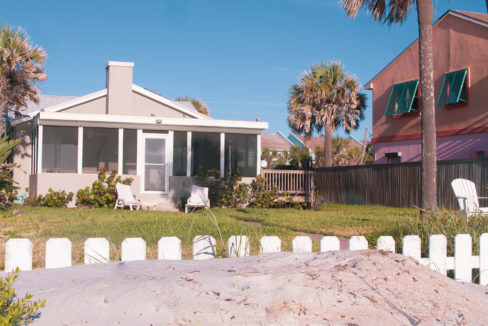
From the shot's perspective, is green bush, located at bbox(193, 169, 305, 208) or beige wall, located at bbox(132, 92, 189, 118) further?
beige wall, located at bbox(132, 92, 189, 118)

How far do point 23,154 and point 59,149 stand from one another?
9.53 ft

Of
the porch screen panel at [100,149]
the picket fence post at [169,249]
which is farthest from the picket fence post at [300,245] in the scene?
the porch screen panel at [100,149]

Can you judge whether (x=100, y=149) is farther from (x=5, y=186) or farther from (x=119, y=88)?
(x=5, y=186)

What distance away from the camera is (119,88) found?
18547 mm

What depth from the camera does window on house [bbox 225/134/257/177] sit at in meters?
17.3

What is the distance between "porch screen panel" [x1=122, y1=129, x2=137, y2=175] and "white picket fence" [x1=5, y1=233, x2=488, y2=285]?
43.1 ft

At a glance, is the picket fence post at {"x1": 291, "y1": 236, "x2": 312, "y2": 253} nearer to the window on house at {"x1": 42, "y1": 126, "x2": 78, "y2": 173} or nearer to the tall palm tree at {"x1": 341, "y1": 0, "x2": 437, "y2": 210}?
the tall palm tree at {"x1": 341, "y1": 0, "x2": 437, "y2": 210}

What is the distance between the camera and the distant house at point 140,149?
1622 centimetres

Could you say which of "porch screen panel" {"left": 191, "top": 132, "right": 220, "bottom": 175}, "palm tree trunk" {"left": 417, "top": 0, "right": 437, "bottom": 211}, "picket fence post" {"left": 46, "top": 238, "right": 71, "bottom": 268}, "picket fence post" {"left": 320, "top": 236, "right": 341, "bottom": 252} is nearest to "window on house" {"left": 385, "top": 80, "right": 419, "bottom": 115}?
"porch screen panel" {"left": 191, "top": 132, "right": 220, "bottom": 175}

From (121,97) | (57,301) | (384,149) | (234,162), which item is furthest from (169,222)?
(384,149)

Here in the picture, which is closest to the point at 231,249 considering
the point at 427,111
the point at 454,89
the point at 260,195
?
the point at 427,111

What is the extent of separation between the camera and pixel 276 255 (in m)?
3.67

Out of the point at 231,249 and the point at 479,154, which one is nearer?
the point at 231,249

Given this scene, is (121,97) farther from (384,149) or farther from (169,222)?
(384,149)
